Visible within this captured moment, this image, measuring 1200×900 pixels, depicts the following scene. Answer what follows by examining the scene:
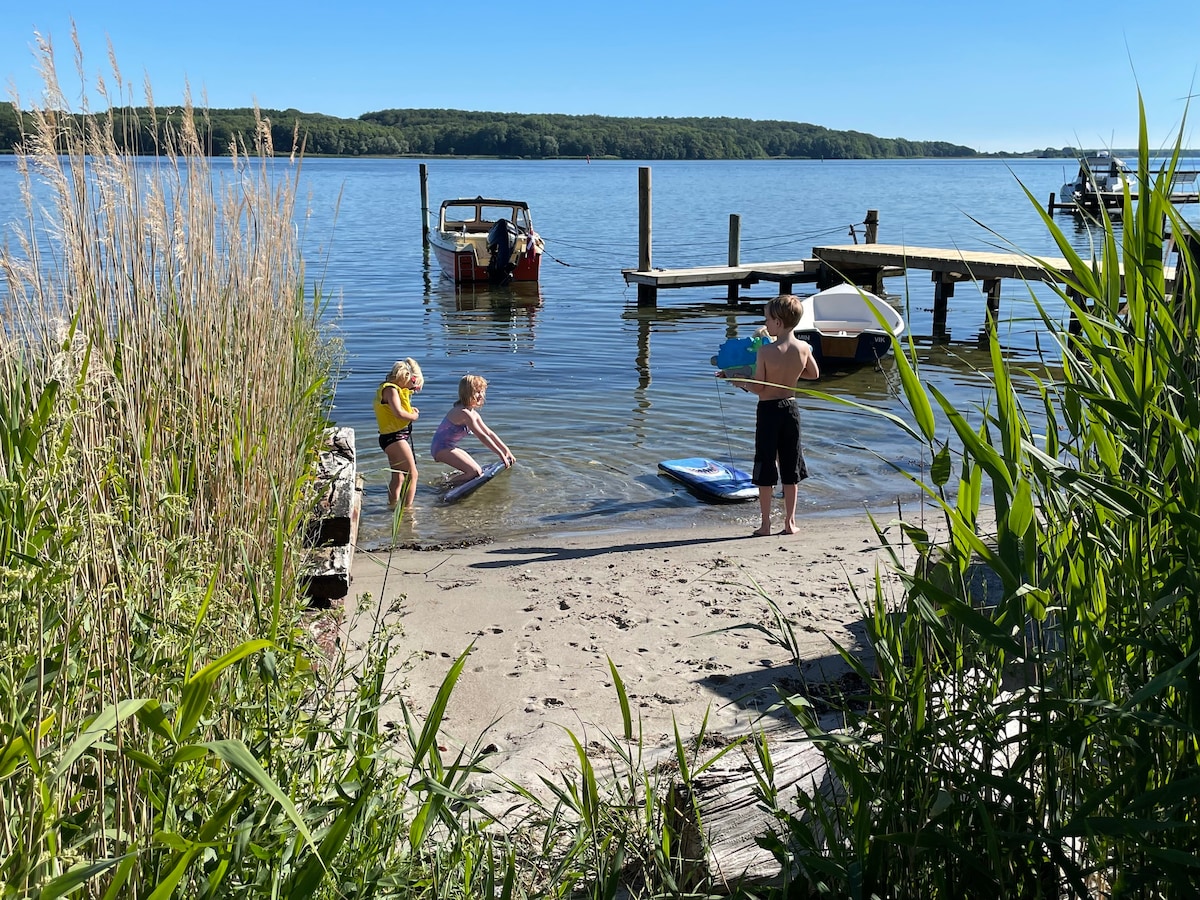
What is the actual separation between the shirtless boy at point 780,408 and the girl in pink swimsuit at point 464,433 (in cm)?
244

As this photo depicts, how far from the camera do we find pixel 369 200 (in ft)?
216

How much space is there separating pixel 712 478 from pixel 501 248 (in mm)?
16391

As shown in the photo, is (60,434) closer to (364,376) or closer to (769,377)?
(769,377)

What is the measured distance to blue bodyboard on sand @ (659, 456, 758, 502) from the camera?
861cm

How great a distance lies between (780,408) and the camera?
23.4ft

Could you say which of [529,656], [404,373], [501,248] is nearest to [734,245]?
[501,248]

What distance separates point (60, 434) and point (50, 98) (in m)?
1.44

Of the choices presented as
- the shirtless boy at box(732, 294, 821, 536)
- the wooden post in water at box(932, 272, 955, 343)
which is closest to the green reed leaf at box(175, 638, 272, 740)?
the shirtless boy at box(732, 294, 821, 536)

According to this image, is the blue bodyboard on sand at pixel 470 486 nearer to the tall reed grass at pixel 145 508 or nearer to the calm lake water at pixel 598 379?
the calm lake water at pixel 598 379

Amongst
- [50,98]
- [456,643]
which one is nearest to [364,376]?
[456,643]

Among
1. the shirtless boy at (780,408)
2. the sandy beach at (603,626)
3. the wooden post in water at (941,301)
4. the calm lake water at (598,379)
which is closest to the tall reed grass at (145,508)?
the sandy beach at (603,626)

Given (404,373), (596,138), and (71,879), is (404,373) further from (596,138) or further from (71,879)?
(596,138)

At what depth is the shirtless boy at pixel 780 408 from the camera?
22.9ft

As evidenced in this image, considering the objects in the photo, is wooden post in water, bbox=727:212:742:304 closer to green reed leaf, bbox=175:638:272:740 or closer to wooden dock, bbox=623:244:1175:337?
wooden dock, bbox=623:244:1175:337
